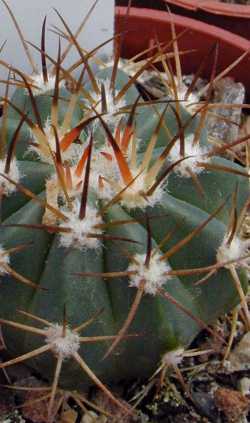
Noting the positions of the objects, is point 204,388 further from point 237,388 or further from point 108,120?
point 108,120

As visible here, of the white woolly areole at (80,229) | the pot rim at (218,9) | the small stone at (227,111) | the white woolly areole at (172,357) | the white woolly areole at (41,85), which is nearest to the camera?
the white woolly areole at (80,229)

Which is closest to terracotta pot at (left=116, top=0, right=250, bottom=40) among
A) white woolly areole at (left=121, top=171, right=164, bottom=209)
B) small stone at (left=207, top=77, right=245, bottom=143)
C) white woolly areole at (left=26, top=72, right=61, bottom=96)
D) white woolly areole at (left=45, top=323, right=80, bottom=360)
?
small stone at (left=207, top=77, right=245, bottom=143)

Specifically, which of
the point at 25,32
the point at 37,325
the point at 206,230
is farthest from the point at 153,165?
the point at 25,32

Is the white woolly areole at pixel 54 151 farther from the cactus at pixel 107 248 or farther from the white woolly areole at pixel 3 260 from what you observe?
the white woolly areole at pixel 3 260

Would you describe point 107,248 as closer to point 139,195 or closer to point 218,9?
point 139,195

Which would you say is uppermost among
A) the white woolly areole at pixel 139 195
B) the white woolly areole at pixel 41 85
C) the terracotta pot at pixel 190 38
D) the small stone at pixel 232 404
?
the terracotta pot at pixel 190 38

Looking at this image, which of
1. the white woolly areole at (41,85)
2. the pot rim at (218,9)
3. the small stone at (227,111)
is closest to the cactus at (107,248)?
the white woolly areole at (41,85)
